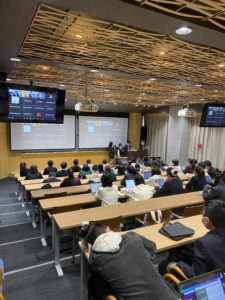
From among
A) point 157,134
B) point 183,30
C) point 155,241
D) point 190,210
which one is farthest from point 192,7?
point 157,134

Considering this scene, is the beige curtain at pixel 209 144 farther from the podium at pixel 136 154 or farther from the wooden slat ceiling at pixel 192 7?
the wooden slat ceiling at pixel 192 7

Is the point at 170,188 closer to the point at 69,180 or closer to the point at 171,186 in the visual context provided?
the point at 171,186

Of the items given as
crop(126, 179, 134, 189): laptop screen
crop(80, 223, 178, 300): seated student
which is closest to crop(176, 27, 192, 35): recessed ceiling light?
crop(80, 223, 178, 300): seated student

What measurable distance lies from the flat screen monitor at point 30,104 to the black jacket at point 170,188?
2433 millimetres

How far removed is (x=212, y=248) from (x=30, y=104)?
315 cm

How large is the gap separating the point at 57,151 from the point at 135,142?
4.84 meters

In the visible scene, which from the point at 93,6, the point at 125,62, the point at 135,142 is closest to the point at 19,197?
the point at 125,62

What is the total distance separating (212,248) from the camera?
5.67ft

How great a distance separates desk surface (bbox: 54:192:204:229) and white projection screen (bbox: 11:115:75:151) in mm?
7630

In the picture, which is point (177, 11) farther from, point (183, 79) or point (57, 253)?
point (57, 253)

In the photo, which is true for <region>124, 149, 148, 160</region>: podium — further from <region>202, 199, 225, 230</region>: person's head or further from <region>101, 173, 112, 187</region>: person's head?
<region>202, 199, 225, 230</region>: person's head

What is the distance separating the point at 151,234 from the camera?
97.0 inches

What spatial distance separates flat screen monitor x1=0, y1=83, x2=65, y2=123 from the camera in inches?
127

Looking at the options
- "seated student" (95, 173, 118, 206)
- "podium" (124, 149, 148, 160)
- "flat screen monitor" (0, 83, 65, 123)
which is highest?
"flat screen monitor" (0, 83, 65, 123)
